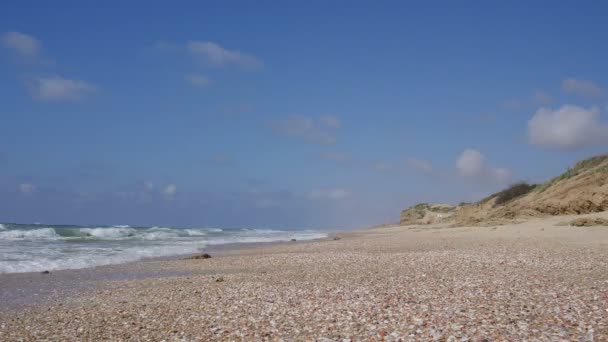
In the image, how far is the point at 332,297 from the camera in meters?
10.2

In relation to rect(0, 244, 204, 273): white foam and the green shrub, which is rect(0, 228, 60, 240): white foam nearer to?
rect(0, 244, 204, 273): white foam

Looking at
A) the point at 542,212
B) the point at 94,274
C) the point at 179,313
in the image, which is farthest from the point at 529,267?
the point at 542,212

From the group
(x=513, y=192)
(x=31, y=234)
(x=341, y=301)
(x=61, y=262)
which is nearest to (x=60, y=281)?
(x=61, y=262)

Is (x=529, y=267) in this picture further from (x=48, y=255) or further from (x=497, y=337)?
(x=48, y=255)

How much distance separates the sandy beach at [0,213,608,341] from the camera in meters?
7.39

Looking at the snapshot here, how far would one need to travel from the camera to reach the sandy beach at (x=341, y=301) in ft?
24.2

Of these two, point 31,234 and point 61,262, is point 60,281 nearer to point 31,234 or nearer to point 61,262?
point 61,262

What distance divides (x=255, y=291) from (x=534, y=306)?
5921 mm

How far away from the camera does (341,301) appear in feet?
31.8

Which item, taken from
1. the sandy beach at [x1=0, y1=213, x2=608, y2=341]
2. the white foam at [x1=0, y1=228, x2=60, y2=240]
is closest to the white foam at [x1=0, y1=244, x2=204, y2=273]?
the sandy beach at [x1=0, y1=213, x2=608, y2=341]

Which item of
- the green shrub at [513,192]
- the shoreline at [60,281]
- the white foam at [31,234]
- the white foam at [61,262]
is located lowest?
the shoreline at [60,281]

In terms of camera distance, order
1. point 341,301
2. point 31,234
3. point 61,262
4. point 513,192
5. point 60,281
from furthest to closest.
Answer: point 513,192 < point 31,234 < point 61,262 < point 60,281 < point 341,301

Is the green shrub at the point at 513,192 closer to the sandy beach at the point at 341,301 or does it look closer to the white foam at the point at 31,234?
the sandy beach at the point at 341,301

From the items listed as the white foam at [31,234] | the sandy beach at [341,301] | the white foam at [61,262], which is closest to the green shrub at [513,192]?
the sandy beach at [341,301]
